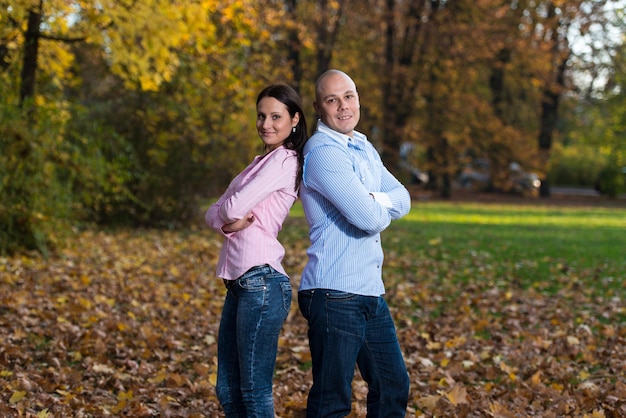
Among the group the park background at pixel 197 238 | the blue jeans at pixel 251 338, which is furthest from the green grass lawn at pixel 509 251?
the blue jeans at pixel 251 338

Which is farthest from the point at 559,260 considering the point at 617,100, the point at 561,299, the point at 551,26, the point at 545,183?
the point at 617,100

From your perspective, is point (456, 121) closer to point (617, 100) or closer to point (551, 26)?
point (551, 26)

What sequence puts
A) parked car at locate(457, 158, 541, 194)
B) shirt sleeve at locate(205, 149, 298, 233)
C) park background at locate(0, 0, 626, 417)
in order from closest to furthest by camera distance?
shirt sleeve at locate(205, 149, 298, 233) < park background at locate(0, 0, 626, 417) < parked car at locate(457, 158, 541, 194)

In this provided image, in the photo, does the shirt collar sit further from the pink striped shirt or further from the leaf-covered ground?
the leaf-covered ground

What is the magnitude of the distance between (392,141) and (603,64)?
12.2m

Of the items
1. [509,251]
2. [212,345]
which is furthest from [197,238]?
[212,345]

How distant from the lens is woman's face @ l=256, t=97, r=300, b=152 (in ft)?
11.8

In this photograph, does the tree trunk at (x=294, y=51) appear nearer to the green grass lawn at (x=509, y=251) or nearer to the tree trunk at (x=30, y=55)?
the green grass lawn at (x=509, y=251)

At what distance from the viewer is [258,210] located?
3566 mm

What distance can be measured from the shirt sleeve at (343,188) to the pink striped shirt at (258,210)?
0.55 feet

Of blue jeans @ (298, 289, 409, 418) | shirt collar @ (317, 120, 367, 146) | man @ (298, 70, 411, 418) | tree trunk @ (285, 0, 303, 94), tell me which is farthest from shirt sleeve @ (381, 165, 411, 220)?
tree trunk @ (285, 0, 303, 94)

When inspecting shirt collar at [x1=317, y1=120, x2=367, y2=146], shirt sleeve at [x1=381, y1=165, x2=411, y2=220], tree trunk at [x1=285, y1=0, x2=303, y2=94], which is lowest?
shirt sleeve at [x1=381, y1=165, x2=411, y2=220]

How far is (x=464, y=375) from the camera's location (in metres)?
6.28

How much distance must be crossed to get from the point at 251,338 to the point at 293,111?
0.97 m
